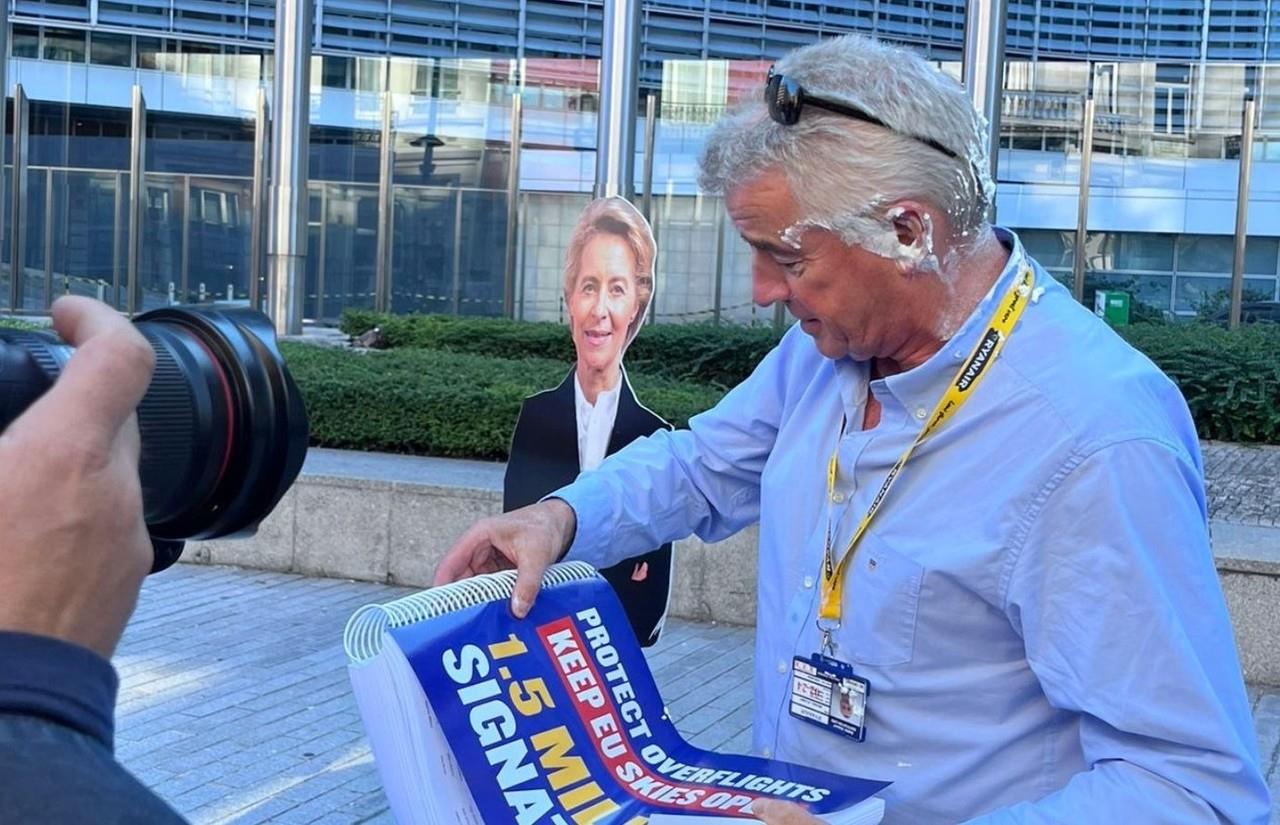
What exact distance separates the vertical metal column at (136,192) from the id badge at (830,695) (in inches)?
847

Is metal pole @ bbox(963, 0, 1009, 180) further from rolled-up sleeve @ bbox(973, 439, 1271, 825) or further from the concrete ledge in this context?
rolled-up sleeve @ bbox(973, 439, 1271, 825)

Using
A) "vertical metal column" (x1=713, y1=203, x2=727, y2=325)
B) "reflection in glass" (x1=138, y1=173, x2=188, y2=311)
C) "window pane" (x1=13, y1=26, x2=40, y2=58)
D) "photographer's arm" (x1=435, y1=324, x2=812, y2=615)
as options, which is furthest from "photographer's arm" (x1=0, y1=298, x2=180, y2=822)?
"window pane" (x1=13, y1=26, x2=40, y2=58)

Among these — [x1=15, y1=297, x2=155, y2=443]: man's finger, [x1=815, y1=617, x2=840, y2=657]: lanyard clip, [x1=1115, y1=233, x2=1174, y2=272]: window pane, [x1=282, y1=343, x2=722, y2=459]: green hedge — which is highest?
[x1=1115, y1=233, x2=1174, y2=272]: window pane

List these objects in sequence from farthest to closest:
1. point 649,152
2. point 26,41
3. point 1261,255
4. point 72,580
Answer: point 26,41 → point 1261,255 → point 649,152 → point 72,580

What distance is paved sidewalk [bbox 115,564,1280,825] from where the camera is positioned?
4660 mm

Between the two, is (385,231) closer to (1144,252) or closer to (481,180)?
(481,180)

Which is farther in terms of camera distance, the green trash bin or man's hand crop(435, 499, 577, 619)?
the green trash bin

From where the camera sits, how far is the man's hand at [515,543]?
6.49 feet

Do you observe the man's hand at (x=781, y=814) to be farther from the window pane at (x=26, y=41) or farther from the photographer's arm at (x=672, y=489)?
the window pane at (x=26, y=41)

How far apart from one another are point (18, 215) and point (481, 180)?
24.8 ft

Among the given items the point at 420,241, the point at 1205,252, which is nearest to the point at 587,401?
the point at 420,241

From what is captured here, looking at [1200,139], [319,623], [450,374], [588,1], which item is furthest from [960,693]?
[588,1]

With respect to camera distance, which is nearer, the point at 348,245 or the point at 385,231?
the point at 385,231

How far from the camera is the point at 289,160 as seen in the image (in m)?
13.7
